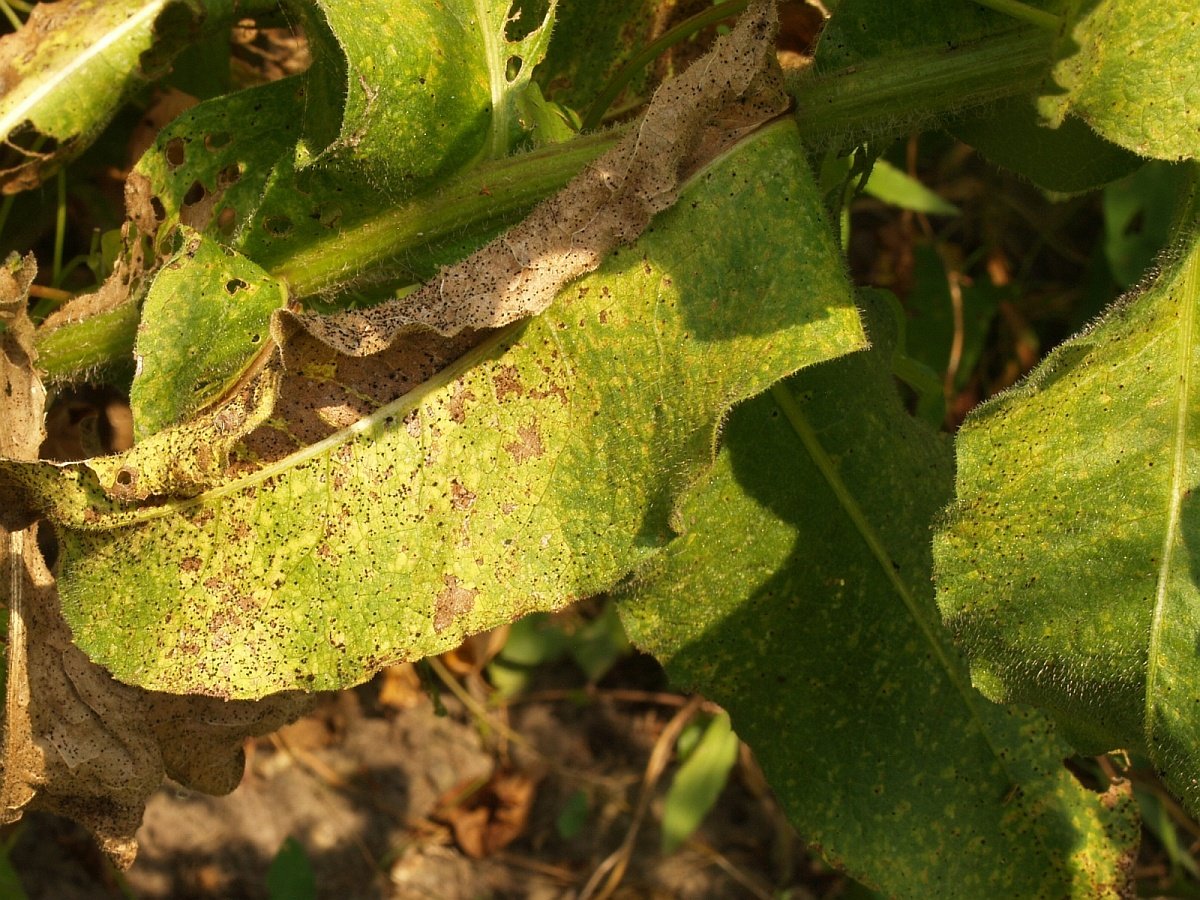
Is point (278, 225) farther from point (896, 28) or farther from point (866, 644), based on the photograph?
Result: point (866, 644)

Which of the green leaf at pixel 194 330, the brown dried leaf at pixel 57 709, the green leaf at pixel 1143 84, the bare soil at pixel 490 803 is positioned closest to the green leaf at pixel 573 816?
the bare soil at pixel 490 803

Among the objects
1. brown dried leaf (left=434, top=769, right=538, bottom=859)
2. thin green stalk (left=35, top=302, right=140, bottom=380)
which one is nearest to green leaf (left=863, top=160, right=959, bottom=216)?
thin green stalk (left=35, top=302, right=140, bottom=380)

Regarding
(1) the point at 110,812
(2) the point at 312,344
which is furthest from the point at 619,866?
(2) the point at 312,344

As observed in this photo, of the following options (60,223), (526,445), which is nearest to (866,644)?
(526,445)

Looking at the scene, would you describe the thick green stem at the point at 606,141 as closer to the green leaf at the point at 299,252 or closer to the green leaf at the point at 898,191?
the green leaf at the point at 299,252

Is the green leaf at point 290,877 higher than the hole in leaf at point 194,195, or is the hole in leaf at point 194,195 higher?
the hole in leaf at point 194,195

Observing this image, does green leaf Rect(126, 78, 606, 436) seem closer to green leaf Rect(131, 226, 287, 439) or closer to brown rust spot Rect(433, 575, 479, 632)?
green leaf Rect(131, 226, 287, 439)

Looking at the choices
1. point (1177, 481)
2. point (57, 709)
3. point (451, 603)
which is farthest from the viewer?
point (57, 709)
